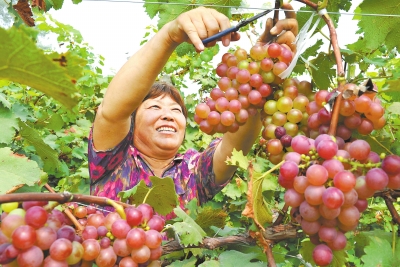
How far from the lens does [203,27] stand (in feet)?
3.14

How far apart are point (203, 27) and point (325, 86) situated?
0.34m

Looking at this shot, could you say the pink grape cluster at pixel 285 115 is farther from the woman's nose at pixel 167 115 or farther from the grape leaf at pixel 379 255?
the woman's nose at pixel 167 115

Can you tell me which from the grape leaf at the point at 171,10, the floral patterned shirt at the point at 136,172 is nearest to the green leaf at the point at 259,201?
the grape leaf at the point at 171,10

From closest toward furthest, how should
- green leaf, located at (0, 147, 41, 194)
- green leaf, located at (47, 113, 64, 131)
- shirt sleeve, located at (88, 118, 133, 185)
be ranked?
green leaf, located at (0, 147, 41, 194) < shirt sleeve, located at (88, 118, 133, 185) < green leaf, located at (47, 113, 64, 131)

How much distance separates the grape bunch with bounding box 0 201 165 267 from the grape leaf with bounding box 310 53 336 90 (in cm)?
53

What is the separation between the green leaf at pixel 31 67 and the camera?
0.45 m

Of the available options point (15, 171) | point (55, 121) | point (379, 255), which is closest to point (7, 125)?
point (15, 171)

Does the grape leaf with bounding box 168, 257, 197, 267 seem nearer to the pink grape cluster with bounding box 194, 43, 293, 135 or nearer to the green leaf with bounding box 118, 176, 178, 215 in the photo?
the green leaf with bounding box 118, 176, 178, 215

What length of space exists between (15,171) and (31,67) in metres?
0.54

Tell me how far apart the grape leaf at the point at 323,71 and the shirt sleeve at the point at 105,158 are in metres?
0.84

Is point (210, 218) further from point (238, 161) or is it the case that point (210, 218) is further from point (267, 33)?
point (267, 33)

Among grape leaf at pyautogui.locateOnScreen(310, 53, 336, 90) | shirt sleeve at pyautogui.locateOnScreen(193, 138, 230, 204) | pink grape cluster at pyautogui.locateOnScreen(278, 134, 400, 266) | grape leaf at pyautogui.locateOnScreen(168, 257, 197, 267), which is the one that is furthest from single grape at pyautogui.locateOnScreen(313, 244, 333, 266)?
shirt sleeve at pyautogui.locateOnScreen(193, 138, 230, 204)

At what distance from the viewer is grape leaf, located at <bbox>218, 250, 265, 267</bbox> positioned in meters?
0.83

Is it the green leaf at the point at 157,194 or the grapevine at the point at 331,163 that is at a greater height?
the grapevine at the point at 331,163
